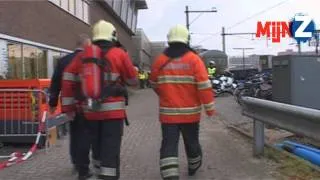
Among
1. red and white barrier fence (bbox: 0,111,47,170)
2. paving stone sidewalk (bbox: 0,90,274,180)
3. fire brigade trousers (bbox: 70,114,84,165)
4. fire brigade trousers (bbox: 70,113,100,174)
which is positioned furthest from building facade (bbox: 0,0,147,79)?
fire brigade trousers (bbox: 70,113,100,174)

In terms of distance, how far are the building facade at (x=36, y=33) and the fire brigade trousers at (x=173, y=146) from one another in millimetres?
4893

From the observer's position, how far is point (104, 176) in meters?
7.16

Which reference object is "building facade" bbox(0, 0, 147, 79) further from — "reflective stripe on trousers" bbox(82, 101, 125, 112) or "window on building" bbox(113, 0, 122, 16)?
"window on building" bbox(113, 0, 122, 16)

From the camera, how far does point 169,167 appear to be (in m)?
7.80

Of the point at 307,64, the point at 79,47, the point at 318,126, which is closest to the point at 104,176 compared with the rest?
the point at 79,47

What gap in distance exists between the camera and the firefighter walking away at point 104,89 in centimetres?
702

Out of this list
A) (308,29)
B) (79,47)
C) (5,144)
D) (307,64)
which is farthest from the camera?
(308,29)

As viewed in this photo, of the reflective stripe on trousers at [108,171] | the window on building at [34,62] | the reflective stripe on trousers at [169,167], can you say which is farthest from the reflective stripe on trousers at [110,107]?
the window on building at [34,62]

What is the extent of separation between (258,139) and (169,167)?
2.30m

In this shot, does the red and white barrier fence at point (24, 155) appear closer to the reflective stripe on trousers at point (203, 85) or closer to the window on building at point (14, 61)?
the reflective stripe on trousers at point (203, 85)

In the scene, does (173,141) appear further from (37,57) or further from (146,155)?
(37,57)

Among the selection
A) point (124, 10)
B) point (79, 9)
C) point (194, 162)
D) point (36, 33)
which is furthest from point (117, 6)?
point (194, 162)

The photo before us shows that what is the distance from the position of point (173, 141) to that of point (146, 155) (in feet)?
8.56

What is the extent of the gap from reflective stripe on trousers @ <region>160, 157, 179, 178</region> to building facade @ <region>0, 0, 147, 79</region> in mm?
5210
